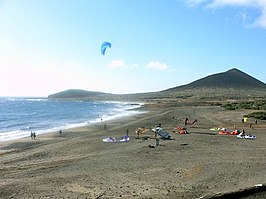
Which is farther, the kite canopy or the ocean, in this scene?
the ocean

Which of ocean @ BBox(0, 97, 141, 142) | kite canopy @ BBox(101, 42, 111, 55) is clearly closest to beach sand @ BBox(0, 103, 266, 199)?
kite canopy @ BBox(101, 42, 111, 55)

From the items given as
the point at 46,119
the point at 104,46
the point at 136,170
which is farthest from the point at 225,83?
the point at 136,170

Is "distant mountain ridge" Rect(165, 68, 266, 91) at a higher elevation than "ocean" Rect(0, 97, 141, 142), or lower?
higher

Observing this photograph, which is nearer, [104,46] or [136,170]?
[136,170]

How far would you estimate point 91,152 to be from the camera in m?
21.5

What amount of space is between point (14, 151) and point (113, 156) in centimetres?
916

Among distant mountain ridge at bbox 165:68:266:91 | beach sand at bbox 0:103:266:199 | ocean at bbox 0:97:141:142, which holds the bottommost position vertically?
ocean at bbox 0:97:141:142

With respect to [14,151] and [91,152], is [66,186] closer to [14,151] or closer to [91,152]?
[91,152]

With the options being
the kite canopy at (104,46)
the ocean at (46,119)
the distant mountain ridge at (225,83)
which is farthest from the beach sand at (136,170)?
the distant mountain ridge at (225,83)

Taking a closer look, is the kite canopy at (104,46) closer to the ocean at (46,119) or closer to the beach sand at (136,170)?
the beach sand at (136,170)

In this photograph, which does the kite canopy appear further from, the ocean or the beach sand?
the ocean

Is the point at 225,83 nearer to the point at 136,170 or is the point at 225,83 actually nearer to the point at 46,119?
the point at 46,119

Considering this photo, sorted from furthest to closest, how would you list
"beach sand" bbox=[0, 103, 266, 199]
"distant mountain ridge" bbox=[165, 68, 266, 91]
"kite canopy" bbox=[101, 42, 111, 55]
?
"distant mountain ridge" bbox=[165, 68, 266, 91], "kite canopy" bbox=[101, 42, 111, 55], "beach sand" bbox=[0, 103, 266, 199]

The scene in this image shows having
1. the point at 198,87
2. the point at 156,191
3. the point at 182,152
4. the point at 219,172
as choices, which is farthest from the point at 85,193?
the point at 198,87
